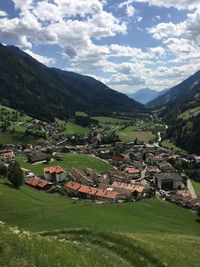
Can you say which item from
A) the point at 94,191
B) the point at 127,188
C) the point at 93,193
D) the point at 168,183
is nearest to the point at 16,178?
the point at 93,193

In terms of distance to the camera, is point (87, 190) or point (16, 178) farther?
point (87, 190)

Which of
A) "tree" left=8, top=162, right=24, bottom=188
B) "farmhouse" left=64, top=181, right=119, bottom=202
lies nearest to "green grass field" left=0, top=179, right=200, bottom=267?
"tree" left=8, top=162, right=24, bottom=188

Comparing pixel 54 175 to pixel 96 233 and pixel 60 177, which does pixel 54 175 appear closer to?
pixel 60 177

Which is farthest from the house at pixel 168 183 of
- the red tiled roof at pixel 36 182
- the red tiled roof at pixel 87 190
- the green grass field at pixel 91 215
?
the red tiled roof at pixel 36 182

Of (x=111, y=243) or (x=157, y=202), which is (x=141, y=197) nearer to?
(x=157, y=202)

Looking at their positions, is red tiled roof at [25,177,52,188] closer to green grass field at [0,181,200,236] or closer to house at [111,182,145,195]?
green grass field at [0,181,200,236]

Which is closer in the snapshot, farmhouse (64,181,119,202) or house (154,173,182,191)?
farmhouse (64,181,119,202)

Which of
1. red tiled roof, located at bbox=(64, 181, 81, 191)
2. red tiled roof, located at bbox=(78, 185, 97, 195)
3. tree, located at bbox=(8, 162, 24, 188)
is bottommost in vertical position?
red tiled roof, located at bbox=(78, 185, 97, 195)

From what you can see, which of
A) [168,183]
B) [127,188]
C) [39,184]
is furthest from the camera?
[168,183]

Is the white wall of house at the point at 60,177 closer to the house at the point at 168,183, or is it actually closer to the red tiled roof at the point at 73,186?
the red tiled roof at the point at 73,186
